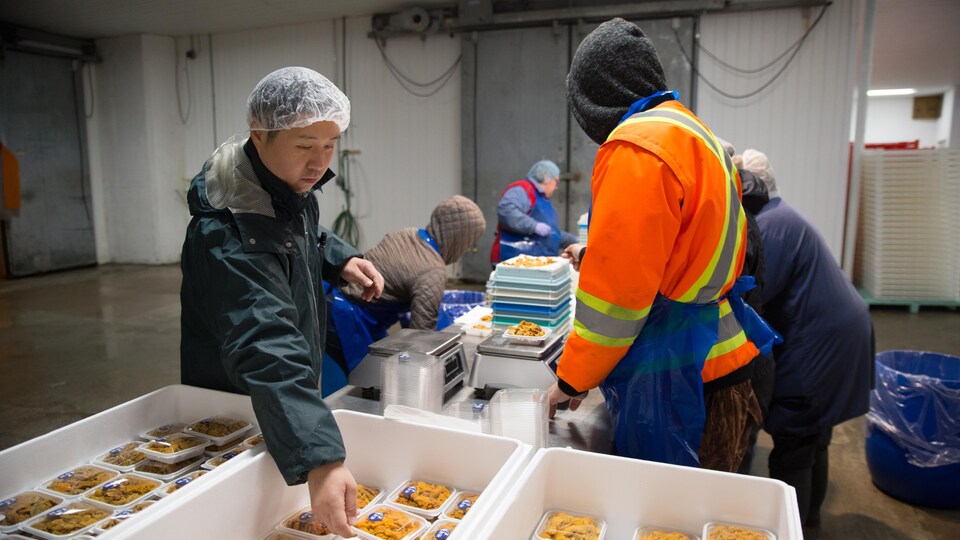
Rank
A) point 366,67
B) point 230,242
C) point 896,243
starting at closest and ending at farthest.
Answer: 1. point 230,242
2. point 896,243
3. point 366,67

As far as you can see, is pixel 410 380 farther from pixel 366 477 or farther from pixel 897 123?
pixel 897 123

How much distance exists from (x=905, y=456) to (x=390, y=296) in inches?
98.6

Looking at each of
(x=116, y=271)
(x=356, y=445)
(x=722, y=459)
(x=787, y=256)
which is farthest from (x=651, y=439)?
(x=116, y=271)

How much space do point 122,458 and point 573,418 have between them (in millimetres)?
1128

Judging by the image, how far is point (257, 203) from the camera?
4.26ft

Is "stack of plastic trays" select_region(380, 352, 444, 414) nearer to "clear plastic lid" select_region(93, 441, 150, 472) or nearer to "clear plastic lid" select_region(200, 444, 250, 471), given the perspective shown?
"clear plastic lid" select_region(200, 444, 250, 471)

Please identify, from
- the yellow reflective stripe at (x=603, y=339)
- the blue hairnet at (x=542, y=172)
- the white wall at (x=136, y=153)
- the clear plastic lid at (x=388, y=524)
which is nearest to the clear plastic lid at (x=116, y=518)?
the clear plastic lid at (x=388, y=524)

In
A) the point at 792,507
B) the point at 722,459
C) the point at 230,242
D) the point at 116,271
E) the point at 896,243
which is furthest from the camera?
the point at 116,271

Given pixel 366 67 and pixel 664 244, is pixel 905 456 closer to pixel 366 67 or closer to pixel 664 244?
pixel 664 244

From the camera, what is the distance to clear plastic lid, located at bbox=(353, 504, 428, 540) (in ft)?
3.92

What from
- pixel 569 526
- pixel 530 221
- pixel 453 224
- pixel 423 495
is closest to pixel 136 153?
pixel 530 221

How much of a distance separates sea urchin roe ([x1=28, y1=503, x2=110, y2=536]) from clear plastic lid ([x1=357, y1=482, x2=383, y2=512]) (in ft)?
1.57

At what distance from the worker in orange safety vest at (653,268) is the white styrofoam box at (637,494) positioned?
0.65 ft

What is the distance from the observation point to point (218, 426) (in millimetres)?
1522
